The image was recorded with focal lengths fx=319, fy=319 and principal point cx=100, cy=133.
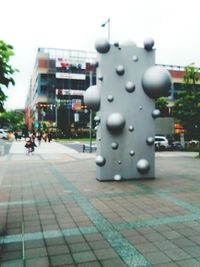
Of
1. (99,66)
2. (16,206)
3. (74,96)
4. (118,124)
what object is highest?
(74,96)

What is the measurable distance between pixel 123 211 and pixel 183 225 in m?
1.73

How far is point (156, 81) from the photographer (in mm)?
12414

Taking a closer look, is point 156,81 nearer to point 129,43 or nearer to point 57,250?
point 129,43

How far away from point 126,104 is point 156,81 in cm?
148

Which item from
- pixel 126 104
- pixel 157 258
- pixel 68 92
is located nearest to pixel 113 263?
pixel 157 258

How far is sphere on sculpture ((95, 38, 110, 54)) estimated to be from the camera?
12.4 meters

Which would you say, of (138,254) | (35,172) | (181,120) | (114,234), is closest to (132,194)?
(114,234)

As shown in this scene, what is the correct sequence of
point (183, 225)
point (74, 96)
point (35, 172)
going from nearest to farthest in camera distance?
point (183, 225) → point (35, 172) → point (74, 96)

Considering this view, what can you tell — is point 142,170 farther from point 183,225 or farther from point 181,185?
point 183,225

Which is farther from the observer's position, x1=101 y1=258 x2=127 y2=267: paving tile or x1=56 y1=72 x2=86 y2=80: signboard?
x1=56 y1=72 x2=86 y2=80: signboard

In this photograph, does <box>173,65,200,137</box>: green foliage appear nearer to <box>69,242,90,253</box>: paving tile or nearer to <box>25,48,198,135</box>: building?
<box>69,242,90,253</box>: paving tile

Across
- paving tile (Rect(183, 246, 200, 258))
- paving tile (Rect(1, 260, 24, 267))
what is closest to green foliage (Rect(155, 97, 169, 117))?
paving tile (Rect(183, 246, 200, 258))

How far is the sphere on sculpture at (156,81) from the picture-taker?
40.7 feet

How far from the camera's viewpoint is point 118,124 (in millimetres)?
12344
